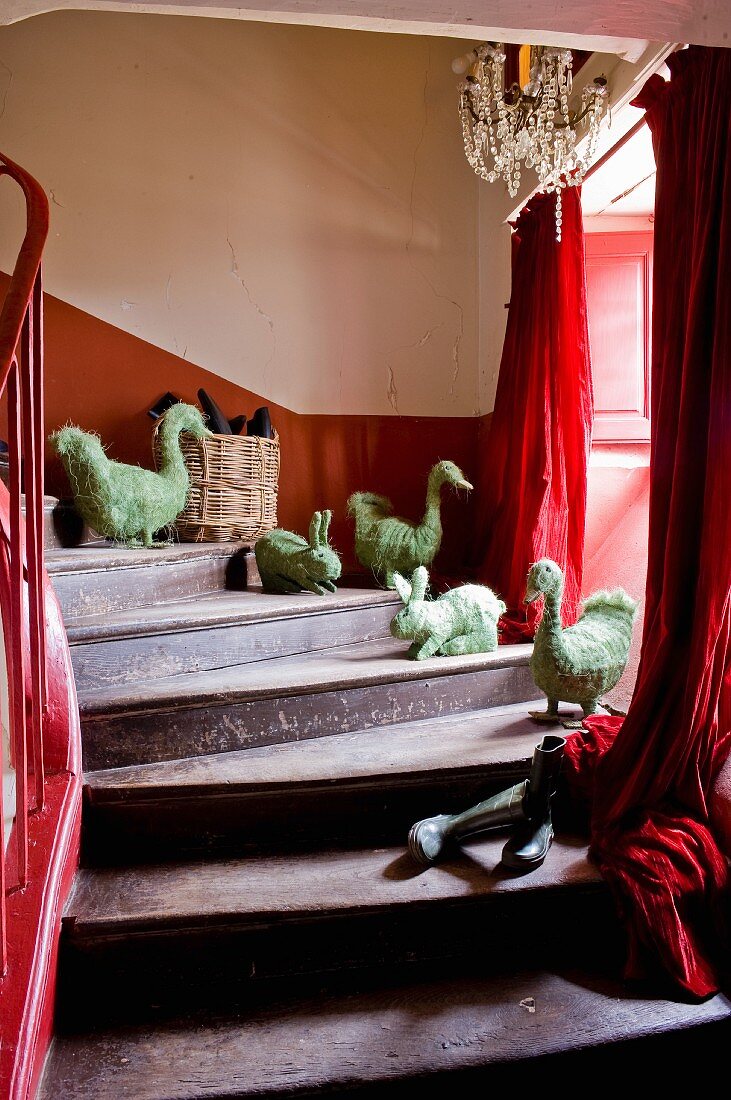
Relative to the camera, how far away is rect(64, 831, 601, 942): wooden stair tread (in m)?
1.39

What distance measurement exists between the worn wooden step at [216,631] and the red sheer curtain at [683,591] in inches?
35.6

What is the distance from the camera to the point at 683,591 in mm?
1596

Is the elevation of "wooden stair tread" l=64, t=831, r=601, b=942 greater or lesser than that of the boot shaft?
lesser

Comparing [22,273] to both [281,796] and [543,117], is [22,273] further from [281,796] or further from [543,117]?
[543,117]

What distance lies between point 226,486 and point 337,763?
4.36 feet

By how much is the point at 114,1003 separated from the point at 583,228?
240cm

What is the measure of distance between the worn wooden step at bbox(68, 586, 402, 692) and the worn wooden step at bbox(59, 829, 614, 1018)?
0.50 meters

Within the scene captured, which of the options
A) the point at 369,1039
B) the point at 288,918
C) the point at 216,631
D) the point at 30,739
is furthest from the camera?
the point at 216,631

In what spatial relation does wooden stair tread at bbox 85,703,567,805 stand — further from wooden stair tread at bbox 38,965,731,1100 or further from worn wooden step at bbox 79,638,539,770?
wooden stair tread at bbox 38,965,731,1100

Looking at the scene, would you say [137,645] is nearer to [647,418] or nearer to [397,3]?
[397,3]

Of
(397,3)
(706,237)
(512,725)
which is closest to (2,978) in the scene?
(512,725)

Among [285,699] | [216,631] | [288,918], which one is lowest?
[288,918]

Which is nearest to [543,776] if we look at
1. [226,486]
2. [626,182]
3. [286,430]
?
[226,486]

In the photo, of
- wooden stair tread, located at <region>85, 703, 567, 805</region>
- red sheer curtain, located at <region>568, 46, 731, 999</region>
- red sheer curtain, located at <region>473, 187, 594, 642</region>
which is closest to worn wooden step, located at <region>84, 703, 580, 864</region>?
wooden stair tread, located at <region>85, 703, 567, 805</region>
